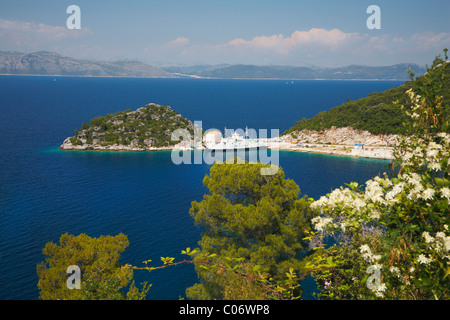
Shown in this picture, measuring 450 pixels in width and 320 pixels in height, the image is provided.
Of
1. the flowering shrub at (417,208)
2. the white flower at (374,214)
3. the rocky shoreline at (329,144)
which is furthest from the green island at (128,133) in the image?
the white flower at (374,214)

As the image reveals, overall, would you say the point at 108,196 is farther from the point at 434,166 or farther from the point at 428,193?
the point at 428,193

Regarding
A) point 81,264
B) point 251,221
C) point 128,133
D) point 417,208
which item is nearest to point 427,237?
point 417,208

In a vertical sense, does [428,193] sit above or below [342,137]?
above

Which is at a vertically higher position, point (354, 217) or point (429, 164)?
point (429, 164)

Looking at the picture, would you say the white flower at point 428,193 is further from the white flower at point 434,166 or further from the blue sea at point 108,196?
the blue sea at point 108,196
